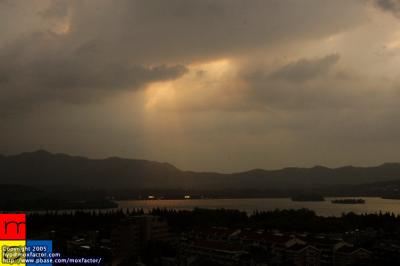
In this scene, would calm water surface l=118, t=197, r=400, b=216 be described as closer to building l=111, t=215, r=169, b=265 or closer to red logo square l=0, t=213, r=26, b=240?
building l=111, t=215, r=169, b=265

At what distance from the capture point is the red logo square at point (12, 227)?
5.68m

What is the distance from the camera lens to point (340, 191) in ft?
196

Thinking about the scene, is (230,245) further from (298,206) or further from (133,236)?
(298,206)

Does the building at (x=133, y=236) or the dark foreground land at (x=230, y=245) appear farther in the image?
the building at (x=133, y=236)

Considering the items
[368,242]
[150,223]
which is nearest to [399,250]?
[368,242]

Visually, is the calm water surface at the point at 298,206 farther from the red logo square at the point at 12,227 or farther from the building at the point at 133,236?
the red logo square at the point at 12,227

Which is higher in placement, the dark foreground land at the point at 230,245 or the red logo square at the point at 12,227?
the red logo square at the point at 12,227

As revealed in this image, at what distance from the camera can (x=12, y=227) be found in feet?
19.5

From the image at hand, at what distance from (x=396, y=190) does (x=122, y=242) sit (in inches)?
2013

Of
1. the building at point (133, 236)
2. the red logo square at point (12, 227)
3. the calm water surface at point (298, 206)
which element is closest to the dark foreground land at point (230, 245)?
the building at point (133, 236)

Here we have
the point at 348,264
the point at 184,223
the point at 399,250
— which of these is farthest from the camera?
the point at 184,223

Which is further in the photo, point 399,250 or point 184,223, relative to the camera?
point 184,223

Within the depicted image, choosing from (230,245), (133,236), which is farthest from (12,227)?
(133,236)

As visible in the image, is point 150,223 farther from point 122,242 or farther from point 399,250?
point 399,250
